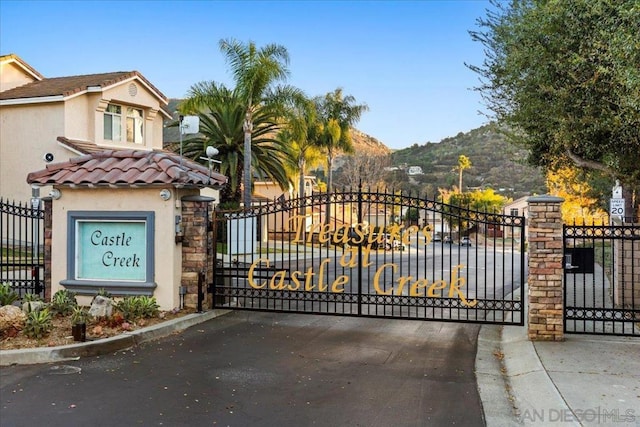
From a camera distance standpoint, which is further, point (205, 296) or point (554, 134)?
point (554, 134)

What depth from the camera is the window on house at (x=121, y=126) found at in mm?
24109

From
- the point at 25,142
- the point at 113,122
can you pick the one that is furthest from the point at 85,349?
the point at 113,122

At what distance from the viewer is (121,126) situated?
80.8ft

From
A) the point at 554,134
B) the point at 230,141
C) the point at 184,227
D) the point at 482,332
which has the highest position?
the point at 230,141

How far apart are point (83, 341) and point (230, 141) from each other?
21.5 meters

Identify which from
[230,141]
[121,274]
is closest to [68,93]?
[230,141]

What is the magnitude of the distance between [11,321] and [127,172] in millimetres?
3153

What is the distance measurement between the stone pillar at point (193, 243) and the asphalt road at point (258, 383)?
103cm

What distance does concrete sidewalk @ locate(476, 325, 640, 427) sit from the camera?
5.35m

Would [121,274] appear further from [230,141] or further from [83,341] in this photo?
[230,141]

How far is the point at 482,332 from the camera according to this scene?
966 centimetres

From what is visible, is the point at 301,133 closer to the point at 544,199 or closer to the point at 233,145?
the point at 233,145

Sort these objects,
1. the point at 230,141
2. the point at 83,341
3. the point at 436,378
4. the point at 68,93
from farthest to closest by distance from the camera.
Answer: the point at 230,141, the point at 68,93, the point at 83,341, the point at 436,378

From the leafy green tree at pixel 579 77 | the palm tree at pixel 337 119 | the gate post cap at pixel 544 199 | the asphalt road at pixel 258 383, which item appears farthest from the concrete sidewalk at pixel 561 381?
the palm tree at pixel 337 119
